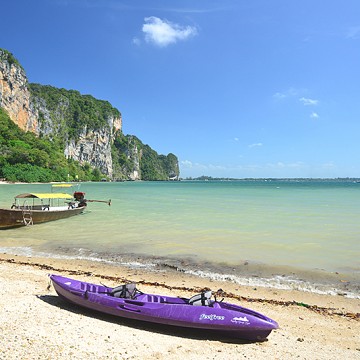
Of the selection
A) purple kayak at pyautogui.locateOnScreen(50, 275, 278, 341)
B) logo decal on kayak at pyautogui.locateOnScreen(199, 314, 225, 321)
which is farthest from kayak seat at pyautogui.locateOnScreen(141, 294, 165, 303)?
logo decal on kayak at pyautogui.locateOnScreen(199, 314, 225, 321)

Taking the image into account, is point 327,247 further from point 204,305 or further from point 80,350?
point 80,350

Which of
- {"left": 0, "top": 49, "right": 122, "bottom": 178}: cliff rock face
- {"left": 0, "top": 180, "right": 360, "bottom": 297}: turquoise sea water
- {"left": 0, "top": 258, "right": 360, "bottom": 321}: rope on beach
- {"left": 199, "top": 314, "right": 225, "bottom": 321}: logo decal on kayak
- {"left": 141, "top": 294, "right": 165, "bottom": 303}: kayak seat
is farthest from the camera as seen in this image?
{"left": 0, "top": 49, "right": 122, "bottom": 178}: cliff rock face

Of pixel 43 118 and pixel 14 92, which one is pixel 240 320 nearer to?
pixel 14 92

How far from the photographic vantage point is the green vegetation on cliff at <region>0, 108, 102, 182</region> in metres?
94.6

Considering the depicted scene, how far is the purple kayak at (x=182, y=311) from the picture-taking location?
20.4 feet

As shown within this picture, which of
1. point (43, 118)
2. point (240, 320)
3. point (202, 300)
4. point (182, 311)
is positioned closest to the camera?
point (240, 320)

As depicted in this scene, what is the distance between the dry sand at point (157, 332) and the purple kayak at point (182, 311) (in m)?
0.22

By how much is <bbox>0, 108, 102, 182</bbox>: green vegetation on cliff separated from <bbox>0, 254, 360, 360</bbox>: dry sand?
279 feet

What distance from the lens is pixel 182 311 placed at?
6.51 metres

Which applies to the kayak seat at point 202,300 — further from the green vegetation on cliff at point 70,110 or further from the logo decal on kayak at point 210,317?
the green vegetation on cliff at point 70,110

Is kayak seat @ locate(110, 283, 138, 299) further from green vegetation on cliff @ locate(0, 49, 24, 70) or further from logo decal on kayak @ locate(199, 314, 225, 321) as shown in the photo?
green vegetation on cliff @ locate(0, 49, 24, 70)

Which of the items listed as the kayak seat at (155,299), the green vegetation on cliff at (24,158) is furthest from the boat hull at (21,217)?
the green vegetation on cliff at (24,158)

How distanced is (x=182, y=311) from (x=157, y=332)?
68 cm

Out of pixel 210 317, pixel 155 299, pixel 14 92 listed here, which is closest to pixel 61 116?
pixel 14 92
